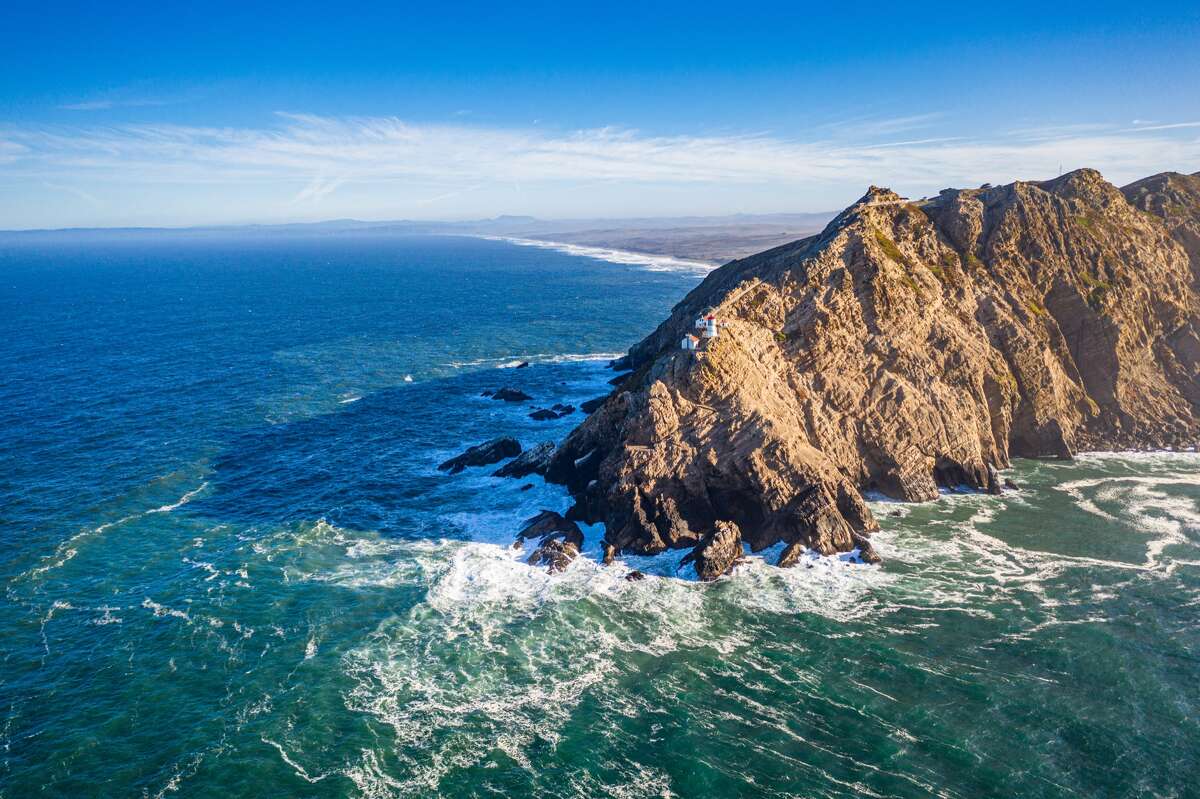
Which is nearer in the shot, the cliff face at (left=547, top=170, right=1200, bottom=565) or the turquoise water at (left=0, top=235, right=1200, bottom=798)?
the turquoise water at (left=0, top=235, right=1200, bottom=798)

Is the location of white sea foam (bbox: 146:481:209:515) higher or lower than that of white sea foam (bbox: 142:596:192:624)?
higher

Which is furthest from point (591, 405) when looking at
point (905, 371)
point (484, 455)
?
point (905, 371)

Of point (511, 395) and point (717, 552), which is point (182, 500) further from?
point (717, 552)

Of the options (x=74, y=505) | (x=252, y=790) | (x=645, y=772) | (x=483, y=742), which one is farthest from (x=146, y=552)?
(x=645, y=772)

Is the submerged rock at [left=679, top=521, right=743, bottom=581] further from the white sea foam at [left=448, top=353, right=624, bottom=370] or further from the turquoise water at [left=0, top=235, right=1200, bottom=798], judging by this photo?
the white sea foam at [left=448, top=353, right=624, bottom=370]

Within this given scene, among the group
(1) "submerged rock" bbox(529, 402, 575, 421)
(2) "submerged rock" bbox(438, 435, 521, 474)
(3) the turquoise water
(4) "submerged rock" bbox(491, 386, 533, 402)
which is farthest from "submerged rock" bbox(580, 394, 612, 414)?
(3) the turquoise water

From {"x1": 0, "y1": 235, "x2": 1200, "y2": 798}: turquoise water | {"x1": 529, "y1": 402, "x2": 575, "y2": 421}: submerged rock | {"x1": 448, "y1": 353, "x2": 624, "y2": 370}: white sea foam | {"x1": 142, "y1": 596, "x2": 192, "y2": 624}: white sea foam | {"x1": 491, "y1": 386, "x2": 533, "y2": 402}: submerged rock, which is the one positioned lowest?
{"x1": 0, "y1": 235, "x2": 1200, "y2": 798}: turquoise water

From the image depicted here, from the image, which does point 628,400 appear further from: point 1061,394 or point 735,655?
point 1061,394
